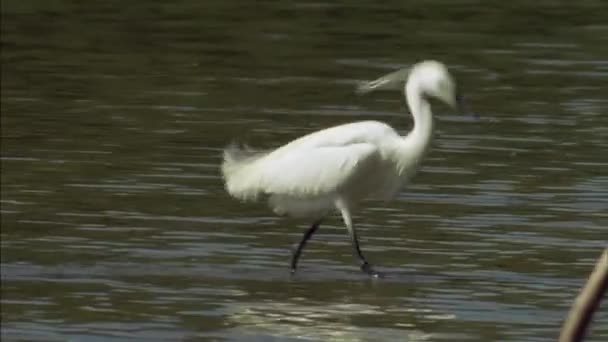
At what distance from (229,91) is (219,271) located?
216 inches

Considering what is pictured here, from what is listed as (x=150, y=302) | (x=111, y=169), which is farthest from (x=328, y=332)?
(x=111, y=169)

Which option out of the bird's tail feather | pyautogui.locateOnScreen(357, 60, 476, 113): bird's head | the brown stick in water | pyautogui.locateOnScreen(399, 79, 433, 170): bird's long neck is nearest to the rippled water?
the bird's tail feather

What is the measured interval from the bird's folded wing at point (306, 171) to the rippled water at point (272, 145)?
38cm

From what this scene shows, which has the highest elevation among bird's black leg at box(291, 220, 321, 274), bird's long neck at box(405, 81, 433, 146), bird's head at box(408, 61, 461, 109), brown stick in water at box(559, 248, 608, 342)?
brown stick in water at box(559, 248, 608, 342)

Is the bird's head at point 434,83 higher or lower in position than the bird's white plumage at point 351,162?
higher

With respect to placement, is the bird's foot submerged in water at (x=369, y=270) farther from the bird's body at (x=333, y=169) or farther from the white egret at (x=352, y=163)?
the bird's body at (x=333, y=169)

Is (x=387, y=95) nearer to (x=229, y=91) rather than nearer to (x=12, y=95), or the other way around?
(x=229, y=91)

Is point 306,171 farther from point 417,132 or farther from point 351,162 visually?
point 417,132

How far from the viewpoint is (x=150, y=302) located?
7660mm

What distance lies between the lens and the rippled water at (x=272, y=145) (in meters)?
7.59

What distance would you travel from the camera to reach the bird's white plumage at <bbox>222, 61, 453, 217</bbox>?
8.34 meters

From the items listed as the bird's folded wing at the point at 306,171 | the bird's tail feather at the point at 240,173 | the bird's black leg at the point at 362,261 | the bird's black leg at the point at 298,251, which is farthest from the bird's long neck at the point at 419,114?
the bird's tail feather at the point at 240,173

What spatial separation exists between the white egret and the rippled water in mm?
354

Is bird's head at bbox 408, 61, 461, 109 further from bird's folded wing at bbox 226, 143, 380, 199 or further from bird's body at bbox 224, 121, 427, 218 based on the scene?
bird's folded wing at bbox 226, 143, 380, 199
